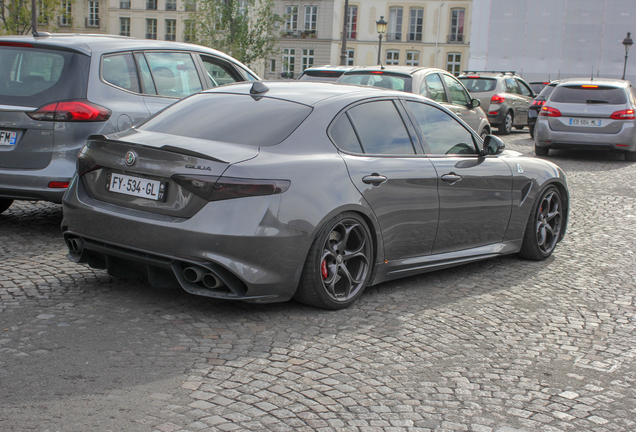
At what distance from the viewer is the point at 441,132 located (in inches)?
220

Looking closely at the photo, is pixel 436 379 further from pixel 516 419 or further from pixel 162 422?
pixel 162 422

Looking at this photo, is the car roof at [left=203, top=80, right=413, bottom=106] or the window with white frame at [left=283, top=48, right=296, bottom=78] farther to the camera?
the window with white frame at [left=283, top=48, right=296, bottom=78]

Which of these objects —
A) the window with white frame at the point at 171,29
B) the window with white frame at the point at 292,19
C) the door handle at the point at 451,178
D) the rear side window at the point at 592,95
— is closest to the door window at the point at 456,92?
the rear side window at the point at 592,95

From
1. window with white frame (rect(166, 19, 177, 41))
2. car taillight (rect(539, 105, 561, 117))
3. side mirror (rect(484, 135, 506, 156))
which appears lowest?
side mirror (rect(484, 135, 506, 156))

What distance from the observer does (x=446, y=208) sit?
5309 millimetres

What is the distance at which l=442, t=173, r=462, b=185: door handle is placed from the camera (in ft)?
17.4

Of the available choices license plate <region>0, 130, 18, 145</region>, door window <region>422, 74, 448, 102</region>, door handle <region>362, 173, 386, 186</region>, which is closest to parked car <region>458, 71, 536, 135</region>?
door window <region>422, 74, 448, 102</region>

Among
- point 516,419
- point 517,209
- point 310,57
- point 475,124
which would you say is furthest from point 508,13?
point 516,419

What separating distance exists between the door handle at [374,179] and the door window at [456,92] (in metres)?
7.96

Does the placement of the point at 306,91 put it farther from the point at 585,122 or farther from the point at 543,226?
the point at 585,122

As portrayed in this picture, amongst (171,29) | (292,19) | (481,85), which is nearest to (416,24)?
(292,19)

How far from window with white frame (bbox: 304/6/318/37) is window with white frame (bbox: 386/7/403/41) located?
6.27 m

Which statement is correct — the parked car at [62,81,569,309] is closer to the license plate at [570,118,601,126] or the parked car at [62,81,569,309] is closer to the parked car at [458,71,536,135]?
the license plate at [570,118,601,126]

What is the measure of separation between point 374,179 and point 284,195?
2.59 ft
